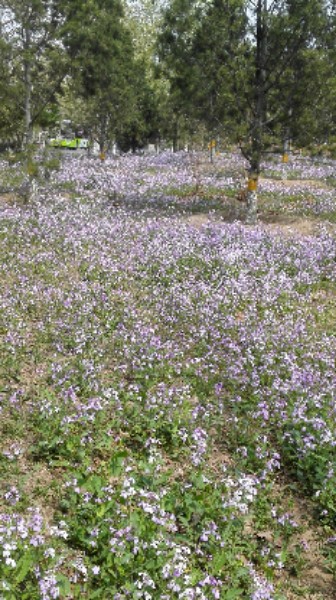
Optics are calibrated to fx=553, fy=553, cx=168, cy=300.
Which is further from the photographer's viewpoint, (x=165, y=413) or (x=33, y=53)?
(x=33, y=53)

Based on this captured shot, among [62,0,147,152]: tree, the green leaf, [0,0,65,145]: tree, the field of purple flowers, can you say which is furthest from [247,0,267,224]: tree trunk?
the green leaf

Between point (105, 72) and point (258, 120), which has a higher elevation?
point (105, 72)

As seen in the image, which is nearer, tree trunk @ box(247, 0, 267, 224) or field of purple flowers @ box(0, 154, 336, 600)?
field of purple flowers @ box(0, 154, 336, 600)

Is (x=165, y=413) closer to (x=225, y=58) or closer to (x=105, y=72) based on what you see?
(x=225, y=58)

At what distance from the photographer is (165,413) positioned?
7.13 metres

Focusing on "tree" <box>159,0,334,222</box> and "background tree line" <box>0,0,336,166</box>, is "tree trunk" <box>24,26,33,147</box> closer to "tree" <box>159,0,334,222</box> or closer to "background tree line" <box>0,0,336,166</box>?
"background tree line" <box>0,0,336,166</box>

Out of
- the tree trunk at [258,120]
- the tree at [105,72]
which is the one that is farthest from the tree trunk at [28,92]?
the tree at [105,72]

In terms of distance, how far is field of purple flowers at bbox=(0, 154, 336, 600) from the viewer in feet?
15.5

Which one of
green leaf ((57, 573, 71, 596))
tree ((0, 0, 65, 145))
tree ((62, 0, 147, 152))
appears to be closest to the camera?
green leaf ((57, 573, 71, 596))

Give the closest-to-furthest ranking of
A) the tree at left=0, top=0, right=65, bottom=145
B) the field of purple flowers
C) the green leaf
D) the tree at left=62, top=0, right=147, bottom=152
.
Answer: the green leaf → the field of purple flowers → the tree at left=0, top=0, right=65, bottom=145 → the tree at left=62, top=0, right=147, bottom=152

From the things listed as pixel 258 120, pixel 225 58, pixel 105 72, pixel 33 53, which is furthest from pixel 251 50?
pixel 105 72

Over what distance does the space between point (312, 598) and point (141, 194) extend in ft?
63.3

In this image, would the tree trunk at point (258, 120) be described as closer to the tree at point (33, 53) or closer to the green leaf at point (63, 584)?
the tree at point (33, 53)

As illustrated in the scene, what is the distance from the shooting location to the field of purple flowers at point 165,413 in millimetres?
4734
